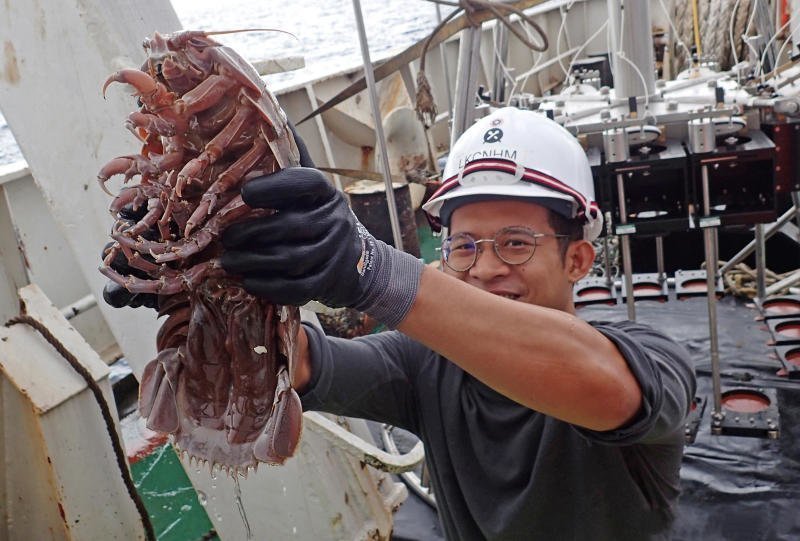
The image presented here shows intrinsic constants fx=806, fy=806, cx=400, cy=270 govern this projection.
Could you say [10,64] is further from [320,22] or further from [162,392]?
[320,22]

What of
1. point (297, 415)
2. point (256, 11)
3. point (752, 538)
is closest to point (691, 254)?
point (752, 538)

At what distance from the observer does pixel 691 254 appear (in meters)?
6.10

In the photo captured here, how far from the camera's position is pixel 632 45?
3902mm

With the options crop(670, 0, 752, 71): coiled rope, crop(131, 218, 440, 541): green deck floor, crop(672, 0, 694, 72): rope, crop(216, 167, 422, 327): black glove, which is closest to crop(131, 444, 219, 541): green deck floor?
crop(131, 218, 440, 541): green deck floor

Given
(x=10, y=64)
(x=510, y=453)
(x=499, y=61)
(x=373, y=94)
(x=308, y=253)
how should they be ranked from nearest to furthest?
(x=308, y=253) → (x=510, y=453) → (x=10, y=64) → (x=373, y=94) → (x=499, y=61)

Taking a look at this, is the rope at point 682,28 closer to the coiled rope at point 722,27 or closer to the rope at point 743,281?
the coiled rope at point 722,27

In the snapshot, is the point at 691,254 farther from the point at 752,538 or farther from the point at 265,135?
the point at 265,135

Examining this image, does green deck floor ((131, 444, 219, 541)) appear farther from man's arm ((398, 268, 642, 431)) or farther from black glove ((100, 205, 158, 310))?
man's arm ((398, 268, 642, 431))

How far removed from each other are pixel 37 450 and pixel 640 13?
3199 mm

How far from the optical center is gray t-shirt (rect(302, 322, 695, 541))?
1.90 m

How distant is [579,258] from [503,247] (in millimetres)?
258

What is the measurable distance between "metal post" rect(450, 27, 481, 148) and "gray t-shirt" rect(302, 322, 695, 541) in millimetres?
1392

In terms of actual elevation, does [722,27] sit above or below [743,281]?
above

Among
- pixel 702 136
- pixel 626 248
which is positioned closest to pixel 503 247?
pixel 702 136
